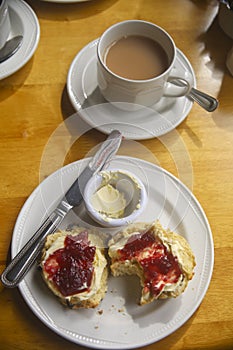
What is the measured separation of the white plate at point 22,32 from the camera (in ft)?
4.25

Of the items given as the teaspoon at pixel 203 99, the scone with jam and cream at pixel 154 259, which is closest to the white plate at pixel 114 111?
the teaspoon at pixel 203 99

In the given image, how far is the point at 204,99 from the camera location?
4.20 feet

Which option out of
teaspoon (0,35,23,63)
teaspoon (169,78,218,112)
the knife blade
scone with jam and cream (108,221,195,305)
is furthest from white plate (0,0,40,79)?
scone with jam and cream (108,221,195,305)

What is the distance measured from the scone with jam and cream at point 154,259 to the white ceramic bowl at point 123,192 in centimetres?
3

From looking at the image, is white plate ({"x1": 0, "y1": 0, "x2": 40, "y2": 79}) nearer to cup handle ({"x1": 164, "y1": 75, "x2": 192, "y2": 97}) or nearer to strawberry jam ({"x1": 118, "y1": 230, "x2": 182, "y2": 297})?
cup handle ({"x1": 164, "y1": 75, "x2": 192, "y2": 97})

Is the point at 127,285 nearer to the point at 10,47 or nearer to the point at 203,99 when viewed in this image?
the point at 203,99

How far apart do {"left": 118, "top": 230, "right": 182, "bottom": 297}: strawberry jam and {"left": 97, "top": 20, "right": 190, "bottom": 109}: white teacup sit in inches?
14.5

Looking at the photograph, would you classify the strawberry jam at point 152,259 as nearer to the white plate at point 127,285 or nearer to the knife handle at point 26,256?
the white plate at point 127,285

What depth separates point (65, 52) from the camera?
139 centimetres

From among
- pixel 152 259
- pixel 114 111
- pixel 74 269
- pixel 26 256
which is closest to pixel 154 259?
pixel 152 259

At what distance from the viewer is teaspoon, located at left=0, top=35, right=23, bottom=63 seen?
1301 mm

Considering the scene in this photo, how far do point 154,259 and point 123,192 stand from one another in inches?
7.6

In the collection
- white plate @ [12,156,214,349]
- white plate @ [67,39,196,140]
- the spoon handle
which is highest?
the spoon handle

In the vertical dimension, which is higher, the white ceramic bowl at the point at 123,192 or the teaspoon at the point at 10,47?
the teaspoon at the point at 10,47
